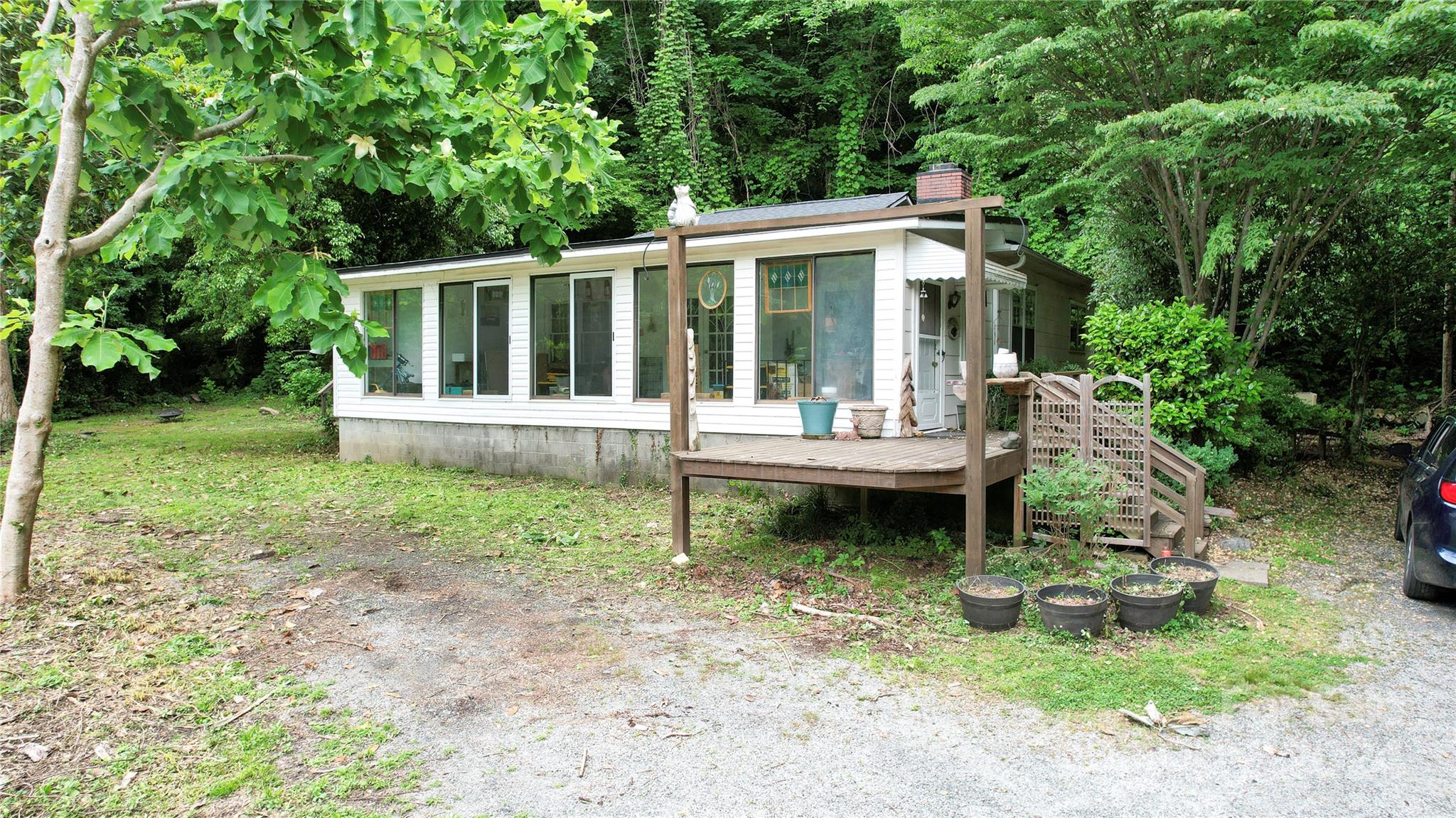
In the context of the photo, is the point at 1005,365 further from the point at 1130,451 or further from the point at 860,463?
the point at 860,463

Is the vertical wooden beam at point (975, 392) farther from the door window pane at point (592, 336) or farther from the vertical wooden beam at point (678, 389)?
the door window pane at point (592, 336)

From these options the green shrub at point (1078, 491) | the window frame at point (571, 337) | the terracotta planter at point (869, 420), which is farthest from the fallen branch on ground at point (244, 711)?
the window frame at point (571, 337)

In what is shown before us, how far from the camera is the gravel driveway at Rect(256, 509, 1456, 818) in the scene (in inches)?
115

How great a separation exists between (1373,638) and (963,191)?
16.0 feet

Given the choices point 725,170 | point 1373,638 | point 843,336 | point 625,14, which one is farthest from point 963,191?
point 625,14

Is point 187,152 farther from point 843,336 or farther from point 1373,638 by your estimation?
point 1373,638

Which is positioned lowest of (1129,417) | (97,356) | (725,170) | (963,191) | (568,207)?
(1129,417)

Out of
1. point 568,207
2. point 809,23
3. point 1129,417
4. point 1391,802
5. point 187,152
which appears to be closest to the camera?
point 1391,802

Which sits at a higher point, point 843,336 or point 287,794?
point 843,336

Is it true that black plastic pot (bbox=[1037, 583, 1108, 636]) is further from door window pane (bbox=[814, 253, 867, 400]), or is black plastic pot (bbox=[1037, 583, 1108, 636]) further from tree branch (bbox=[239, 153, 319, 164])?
tree branch (bbox=[239, 153, 319, 164])

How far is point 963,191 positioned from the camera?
7.92m

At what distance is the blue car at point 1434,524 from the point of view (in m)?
4.70

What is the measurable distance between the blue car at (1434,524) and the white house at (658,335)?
361 cm

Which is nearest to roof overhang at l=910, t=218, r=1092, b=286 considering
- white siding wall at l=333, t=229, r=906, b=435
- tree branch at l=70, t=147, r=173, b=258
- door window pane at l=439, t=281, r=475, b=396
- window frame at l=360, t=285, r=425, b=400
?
white siding wall at l=333, t=229, r=906, b=435
